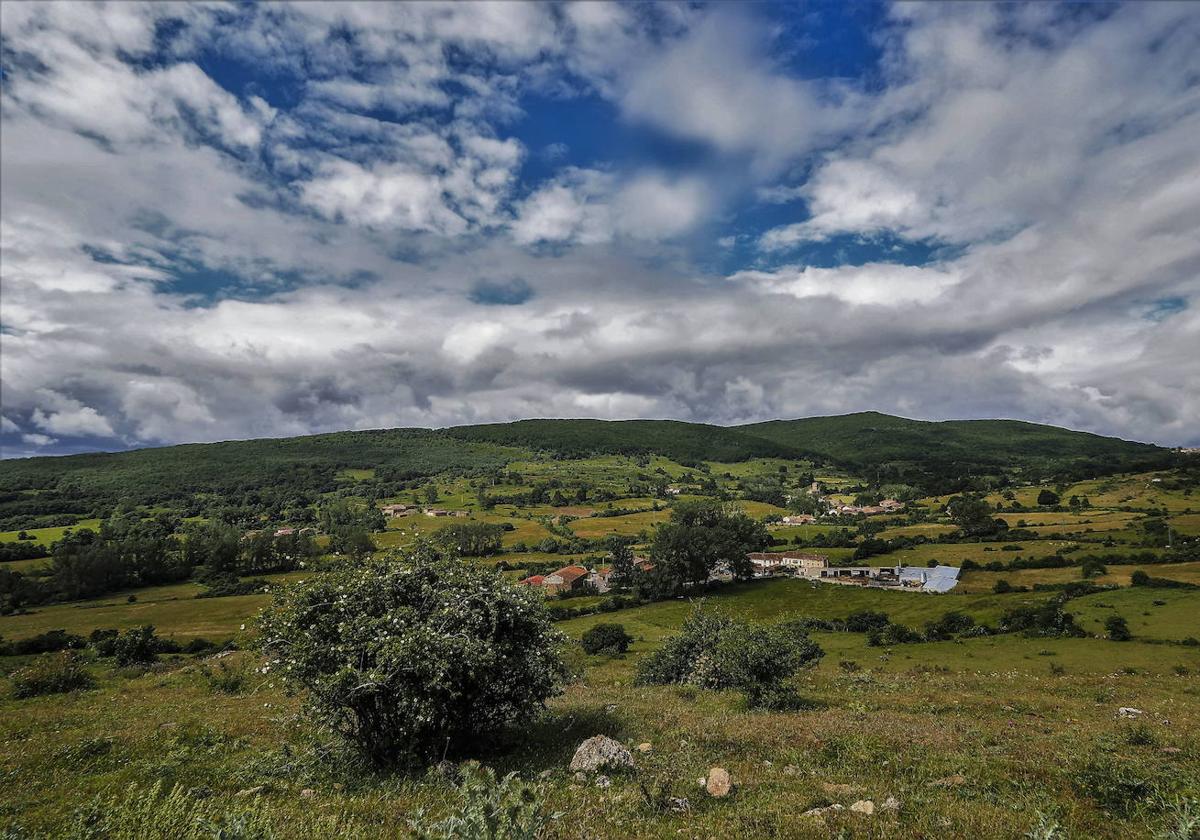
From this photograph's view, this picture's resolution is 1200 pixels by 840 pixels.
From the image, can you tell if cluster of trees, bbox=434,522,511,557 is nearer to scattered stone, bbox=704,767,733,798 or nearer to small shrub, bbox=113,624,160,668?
small shrub, bbox=113,624,160,668

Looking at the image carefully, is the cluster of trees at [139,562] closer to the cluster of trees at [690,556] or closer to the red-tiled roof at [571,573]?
the red-tiled roof at [571,573]

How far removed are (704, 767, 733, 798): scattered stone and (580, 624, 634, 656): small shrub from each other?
55.6m

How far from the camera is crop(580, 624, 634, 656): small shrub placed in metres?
66.4

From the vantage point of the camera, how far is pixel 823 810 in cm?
1046

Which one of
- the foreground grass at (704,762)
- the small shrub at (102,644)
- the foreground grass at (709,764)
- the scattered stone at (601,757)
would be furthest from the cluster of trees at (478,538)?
the scattered stone at (601,757)

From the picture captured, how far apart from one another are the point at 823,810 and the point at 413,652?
952 cm

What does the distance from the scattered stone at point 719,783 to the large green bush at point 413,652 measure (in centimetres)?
570

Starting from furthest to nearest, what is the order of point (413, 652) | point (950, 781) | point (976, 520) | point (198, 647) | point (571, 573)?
point (976, 520) < point (571, 573) < point (198, 647) < point (413, 652) < point (950, 781)

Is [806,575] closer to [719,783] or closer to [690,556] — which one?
[690,556]

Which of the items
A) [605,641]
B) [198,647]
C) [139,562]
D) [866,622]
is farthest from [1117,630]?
[139,562]

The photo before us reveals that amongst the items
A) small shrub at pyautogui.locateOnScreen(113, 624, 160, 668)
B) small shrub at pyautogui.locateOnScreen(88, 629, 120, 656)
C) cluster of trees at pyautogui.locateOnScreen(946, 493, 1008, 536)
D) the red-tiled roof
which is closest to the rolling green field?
small shrub at pyautogui.locateOnScreen(113, 624, 160, 668)

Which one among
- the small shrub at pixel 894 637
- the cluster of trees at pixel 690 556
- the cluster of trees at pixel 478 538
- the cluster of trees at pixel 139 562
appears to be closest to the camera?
the small shrub at pixel 894 637

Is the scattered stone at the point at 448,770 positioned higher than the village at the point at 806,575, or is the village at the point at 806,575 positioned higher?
the scattered stone at the point at 448,770

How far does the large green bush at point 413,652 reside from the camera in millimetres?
13812
